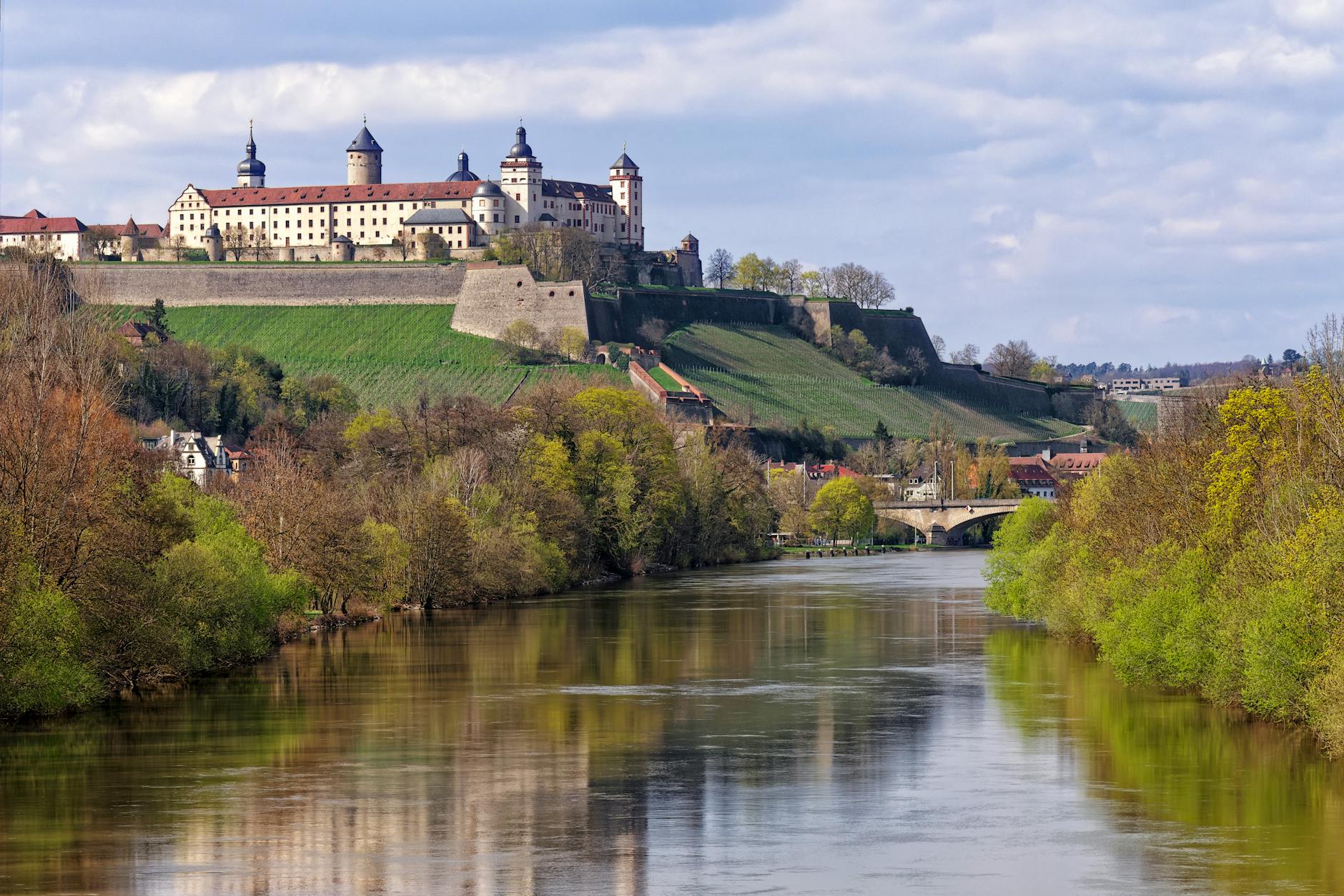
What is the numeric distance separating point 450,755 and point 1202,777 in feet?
27.1

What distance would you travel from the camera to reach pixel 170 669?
26.9 meters

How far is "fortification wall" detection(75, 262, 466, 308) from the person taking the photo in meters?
112

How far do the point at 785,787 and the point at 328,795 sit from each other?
184 inches

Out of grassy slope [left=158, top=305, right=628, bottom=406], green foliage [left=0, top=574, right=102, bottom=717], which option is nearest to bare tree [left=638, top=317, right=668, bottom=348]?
grassy slope [left=158, top=305, right=628, bottom=406]

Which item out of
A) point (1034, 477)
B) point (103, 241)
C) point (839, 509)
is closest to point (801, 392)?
point (1034, 477)

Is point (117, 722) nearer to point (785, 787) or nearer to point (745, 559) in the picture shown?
point (785, 787)

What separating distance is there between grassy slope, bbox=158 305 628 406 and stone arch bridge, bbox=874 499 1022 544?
63.6 feet

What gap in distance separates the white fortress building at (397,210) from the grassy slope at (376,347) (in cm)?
876

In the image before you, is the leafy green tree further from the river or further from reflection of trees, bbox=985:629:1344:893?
reflection of trees, bbox=985:629:1344:893

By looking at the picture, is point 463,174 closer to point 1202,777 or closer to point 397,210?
point 397,210

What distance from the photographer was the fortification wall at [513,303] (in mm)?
108125

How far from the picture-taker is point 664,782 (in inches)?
774

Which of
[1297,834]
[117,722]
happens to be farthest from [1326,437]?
[117,722]

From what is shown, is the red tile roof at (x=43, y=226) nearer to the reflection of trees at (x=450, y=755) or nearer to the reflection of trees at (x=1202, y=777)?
the reflection of trees at (x=450, y=755)
